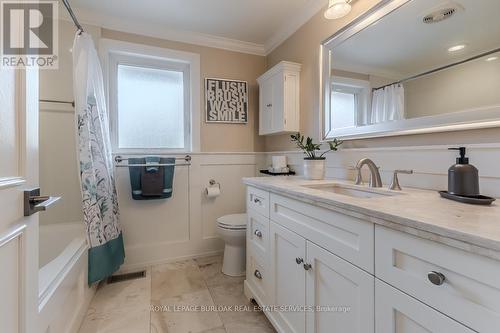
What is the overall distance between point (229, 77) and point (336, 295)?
87.1 inches

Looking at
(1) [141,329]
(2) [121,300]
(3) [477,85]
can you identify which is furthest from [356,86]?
(2) [121,300]

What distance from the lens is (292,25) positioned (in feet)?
6.97

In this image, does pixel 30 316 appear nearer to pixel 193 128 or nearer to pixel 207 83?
pixel 193 128

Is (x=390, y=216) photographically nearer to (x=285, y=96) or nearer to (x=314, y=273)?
(x=314, y=273)

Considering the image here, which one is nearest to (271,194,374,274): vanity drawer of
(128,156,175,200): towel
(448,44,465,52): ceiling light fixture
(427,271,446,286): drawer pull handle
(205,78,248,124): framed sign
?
(427,271,446,286): drawer pull handle

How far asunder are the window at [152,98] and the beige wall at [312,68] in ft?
2.88

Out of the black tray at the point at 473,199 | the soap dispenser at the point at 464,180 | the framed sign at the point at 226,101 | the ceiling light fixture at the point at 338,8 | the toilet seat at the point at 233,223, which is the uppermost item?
the ceiling light fixture at the point at 338,8

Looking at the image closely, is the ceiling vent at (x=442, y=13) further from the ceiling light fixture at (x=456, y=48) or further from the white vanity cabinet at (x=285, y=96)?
the white vanity cabinet at (x=285, y=96)

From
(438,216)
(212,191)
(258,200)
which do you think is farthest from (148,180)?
(438,216)

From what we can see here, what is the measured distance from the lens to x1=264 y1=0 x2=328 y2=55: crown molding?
185 centimetres

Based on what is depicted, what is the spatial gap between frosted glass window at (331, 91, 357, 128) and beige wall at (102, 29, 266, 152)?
3.52ft

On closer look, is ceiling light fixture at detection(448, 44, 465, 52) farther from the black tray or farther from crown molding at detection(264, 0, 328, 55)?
crown molding at detection(264, 0, 328, 55)

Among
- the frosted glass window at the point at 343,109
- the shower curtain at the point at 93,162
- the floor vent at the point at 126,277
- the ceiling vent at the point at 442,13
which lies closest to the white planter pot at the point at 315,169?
the frosted glass window at the point at 343,109

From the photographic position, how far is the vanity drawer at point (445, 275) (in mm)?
476
